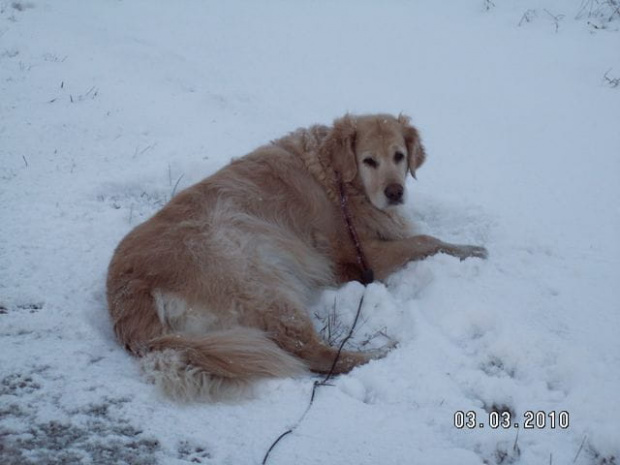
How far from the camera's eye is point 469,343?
3.48 m

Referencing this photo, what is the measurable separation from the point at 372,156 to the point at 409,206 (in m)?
0.98

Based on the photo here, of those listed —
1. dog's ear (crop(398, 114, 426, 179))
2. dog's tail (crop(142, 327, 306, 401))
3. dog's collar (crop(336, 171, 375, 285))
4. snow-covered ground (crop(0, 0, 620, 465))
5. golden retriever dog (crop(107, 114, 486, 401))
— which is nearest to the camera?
snow-covered ground (crop(0, 0, 620, 465))

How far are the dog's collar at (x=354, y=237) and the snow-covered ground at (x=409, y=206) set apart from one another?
1.05 feet

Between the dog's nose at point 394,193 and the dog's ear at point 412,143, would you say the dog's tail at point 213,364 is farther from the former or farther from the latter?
the dog's ear at point 412,143

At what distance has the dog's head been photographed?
15.1ft


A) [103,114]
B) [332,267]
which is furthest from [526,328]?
[103,114]

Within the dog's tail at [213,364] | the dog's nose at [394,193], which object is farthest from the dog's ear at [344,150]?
the dog's tail at [213,364]

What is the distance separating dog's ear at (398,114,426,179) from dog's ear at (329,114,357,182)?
0.47 metres

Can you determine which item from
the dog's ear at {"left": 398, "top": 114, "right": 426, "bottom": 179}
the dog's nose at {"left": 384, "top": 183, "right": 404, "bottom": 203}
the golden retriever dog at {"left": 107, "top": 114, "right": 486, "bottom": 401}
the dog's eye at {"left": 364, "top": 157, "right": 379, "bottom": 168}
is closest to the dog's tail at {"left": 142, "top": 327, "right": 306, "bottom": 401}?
the golden retriever dog at {"left": 107, "top": 114, "right": 486, "bottom": 401}

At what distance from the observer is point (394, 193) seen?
14.9 ft

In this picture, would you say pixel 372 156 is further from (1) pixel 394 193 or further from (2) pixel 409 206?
(2) pixel 409 206

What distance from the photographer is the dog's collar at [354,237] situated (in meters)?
4.47

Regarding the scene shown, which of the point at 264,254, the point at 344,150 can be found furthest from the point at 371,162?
the point at 264,254

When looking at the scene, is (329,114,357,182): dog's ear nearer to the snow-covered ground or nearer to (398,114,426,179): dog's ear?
(398,114,426,179): dog's ear
